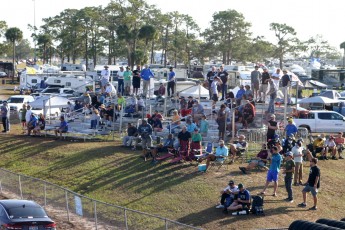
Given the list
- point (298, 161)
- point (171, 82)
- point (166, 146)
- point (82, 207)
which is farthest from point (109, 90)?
point (82, 207)

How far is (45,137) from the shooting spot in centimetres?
3444

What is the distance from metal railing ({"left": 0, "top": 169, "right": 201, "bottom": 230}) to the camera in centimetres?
1830

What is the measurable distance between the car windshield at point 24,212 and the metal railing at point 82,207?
6.45ft

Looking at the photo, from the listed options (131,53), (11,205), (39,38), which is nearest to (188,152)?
(11,205)

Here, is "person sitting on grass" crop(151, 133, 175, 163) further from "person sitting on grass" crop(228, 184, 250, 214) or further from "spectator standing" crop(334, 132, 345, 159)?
"spectator standing" crop(334, 132, 345, 159)

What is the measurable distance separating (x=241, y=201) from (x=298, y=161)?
14.2 ft

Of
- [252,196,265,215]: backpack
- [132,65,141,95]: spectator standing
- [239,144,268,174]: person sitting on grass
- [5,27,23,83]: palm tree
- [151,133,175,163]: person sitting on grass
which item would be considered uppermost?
[5,27,23,83]: palm tree

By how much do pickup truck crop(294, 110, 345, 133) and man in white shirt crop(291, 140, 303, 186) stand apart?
11.1m

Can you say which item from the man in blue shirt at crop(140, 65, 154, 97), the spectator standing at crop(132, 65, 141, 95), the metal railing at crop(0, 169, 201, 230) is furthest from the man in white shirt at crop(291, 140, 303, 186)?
the spectator standing at crop(132, 65, 141, 95)

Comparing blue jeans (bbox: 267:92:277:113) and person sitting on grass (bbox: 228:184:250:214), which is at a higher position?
blue jeans (bbox: 267:92:277:113)

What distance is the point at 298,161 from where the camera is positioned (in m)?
24.4

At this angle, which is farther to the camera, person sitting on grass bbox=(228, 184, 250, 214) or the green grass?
the green grass

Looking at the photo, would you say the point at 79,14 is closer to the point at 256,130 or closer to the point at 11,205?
the point at 256,130

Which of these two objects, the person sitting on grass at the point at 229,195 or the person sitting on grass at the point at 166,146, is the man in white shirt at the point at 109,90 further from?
the person sitting on grass at the point at 229,195
